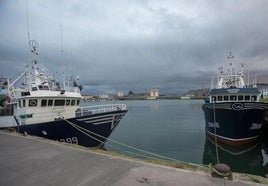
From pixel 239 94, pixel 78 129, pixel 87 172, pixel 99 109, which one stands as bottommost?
pixel 78 129

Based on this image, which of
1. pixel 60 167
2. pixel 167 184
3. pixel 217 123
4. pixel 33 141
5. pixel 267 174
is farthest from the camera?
pixel 217 123

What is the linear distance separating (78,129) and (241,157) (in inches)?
426

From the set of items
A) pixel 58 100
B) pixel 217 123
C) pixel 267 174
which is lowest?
pixel 267 174

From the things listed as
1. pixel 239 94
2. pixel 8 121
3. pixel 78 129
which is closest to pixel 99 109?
pixel 78 129

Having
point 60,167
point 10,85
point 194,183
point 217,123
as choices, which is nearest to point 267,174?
point 217,123

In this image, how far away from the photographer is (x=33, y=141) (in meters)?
8.11

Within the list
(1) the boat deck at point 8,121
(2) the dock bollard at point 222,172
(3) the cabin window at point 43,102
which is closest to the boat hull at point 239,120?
(2) the dock bollard at point 222,172

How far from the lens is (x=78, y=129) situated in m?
11.1

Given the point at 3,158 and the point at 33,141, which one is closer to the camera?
the point at 3,158

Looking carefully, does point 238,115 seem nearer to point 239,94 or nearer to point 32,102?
point 239,94

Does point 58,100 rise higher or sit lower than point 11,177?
higher

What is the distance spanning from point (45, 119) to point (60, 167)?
7.56m

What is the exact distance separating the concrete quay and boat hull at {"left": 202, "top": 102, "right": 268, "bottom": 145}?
30.4 feet

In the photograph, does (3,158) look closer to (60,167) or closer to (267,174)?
(60,167)
